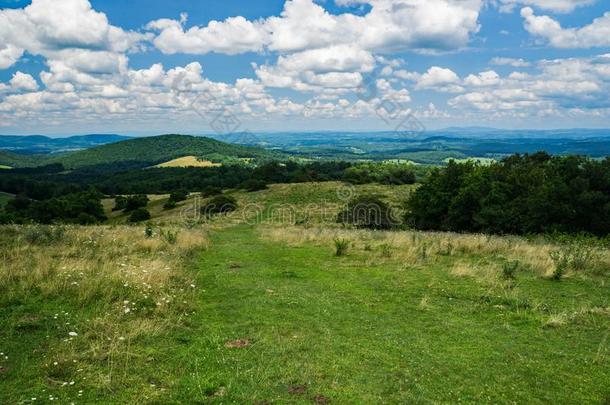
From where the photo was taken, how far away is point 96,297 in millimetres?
9781

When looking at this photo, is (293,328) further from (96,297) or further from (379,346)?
(96,297)

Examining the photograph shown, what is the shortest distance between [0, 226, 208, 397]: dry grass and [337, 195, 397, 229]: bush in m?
26.8

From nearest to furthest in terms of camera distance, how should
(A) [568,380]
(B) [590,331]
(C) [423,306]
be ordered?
(A) [568,380] < (B) [590,331] < (C) [423,306]

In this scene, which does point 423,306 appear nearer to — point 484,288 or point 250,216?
point 484,288

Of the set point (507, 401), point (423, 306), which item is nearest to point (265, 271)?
point (423, 306)

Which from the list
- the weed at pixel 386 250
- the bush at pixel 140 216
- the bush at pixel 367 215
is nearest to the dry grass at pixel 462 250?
the weed at pixel 386 250

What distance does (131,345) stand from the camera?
7.57 meters

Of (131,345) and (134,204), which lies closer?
(131,345)

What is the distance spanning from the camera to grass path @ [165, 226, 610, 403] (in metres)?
6.34

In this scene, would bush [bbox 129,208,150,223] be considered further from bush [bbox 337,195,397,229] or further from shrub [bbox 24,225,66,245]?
shrub [bbox 24,225,66,245]

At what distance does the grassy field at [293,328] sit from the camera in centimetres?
636

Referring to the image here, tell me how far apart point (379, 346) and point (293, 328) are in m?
1.85

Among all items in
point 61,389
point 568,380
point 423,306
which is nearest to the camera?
point 61,389

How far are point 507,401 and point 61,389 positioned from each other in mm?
6370
